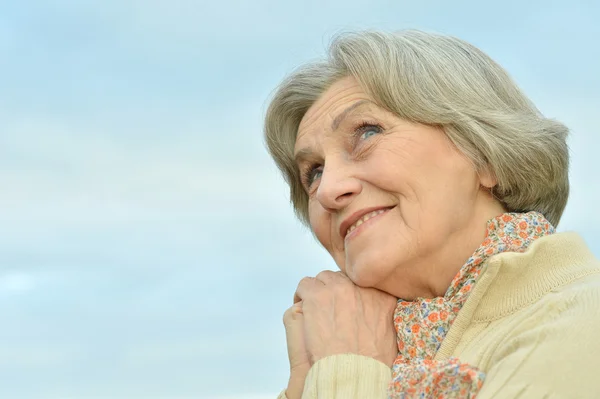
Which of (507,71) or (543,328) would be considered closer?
(543,328)

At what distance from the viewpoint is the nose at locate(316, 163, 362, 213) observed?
10.3 ft

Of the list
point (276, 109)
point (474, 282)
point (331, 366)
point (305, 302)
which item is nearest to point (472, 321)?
point (474, 282)

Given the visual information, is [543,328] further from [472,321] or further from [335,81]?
[335,81]

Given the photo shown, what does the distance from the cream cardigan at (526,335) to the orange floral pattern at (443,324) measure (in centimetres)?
8

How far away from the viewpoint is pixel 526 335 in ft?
8.07

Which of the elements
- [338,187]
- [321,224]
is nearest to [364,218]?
[338,187]

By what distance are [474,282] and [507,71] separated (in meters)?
1.02

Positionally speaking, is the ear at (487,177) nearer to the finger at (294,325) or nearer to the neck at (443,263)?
the neck at (443,263)

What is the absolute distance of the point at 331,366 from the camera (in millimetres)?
2920

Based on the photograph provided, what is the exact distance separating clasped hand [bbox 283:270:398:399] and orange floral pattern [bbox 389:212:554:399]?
6 cm

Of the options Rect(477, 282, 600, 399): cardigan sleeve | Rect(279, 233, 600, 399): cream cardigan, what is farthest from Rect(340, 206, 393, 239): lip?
Rect(477, 282, 600, 399): cardigan sleeve

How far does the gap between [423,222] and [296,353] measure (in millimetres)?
759

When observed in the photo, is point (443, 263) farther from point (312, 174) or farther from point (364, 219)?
point (312, 174)

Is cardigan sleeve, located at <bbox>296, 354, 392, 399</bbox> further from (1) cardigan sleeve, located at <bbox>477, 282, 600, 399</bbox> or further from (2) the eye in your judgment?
(2) the eye
